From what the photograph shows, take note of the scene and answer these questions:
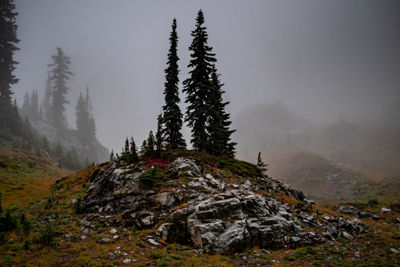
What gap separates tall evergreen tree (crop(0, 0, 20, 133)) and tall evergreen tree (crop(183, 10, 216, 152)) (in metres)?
73.0

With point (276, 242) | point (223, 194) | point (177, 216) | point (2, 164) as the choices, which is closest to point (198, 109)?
point (223, 194)

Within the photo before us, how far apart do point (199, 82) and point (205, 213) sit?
16696 millimetres

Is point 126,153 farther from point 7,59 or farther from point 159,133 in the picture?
point 7,59

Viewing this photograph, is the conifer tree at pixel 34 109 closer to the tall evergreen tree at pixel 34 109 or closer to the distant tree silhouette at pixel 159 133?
the tall evergreen tree at pixel 34 109

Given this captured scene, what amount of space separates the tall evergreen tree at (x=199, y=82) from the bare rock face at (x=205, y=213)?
819 centimetres

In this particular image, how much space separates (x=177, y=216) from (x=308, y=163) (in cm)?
8543

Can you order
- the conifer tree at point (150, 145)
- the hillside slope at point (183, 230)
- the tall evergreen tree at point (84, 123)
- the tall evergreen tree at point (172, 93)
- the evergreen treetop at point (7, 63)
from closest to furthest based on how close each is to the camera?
1. the hillside slope at point (183, 230)
2. the conifer tree at point (150, 145)
3. the tall evergreen tree at point (172, 93)
4. the evergreen treetop at point (7, 63)
5. the tall evergreen tree at point (84, 123)

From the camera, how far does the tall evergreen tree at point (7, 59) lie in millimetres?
60188

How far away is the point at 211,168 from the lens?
18.5 metres

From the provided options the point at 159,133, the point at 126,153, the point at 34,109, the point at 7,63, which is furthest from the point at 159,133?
the point at 34,109

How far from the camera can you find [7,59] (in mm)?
62219

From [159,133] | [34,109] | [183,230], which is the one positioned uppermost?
[34,109]

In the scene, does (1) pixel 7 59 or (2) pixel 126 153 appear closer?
(2) pixel 126 153

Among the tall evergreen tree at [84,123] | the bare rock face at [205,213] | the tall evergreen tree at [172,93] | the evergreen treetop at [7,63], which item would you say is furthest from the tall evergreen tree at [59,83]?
the bare rock face at [205,213]
